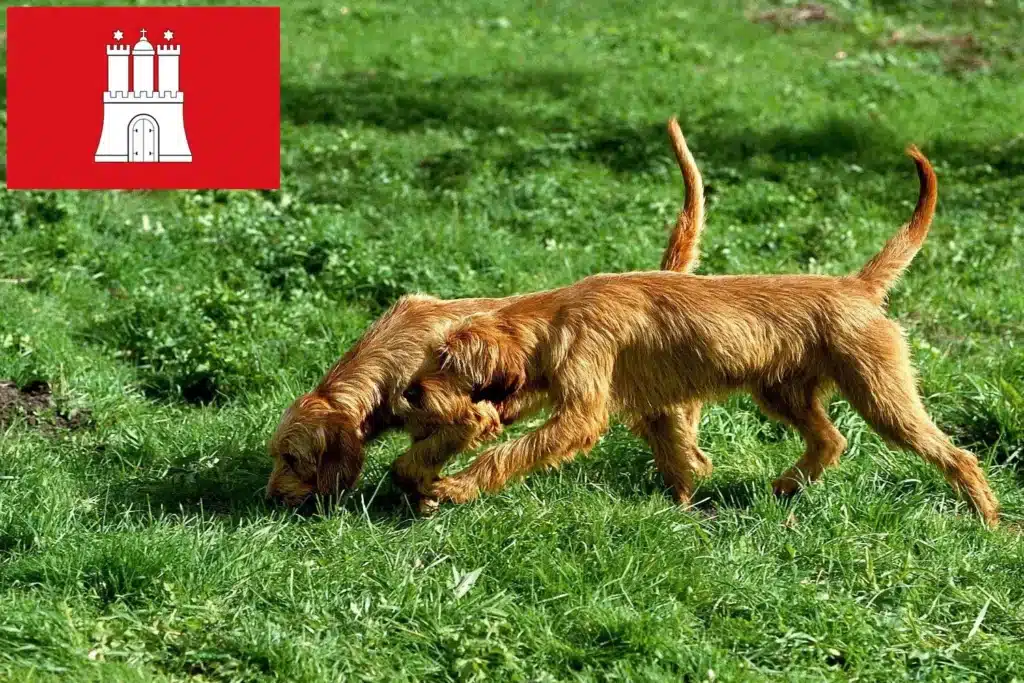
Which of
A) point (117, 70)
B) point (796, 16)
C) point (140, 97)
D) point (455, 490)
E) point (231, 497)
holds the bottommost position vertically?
point (231, 497)

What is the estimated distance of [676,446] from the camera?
19.6ft

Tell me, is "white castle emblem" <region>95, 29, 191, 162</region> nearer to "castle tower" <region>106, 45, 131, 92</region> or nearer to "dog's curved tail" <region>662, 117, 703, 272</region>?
"castle tower" <region>106, 45, 131, 92</region>

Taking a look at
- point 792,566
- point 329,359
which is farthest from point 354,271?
point 792,566

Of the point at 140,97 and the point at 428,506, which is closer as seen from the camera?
the point at 428,506

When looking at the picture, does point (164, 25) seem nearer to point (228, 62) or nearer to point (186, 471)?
point (228, 62)

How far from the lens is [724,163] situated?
36.9ft

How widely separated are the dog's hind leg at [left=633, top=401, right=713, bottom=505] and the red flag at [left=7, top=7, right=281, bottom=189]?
17.7ft

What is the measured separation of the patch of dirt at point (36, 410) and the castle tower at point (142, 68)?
456cm

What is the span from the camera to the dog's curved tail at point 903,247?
18.8ft

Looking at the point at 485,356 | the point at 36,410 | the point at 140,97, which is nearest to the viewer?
the point at 485,356

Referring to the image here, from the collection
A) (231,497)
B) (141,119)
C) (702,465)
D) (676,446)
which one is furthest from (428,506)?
(141,119)

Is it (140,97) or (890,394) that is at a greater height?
(140,97)

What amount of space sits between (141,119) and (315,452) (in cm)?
623

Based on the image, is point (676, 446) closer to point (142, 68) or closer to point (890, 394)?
point (890, 394)
